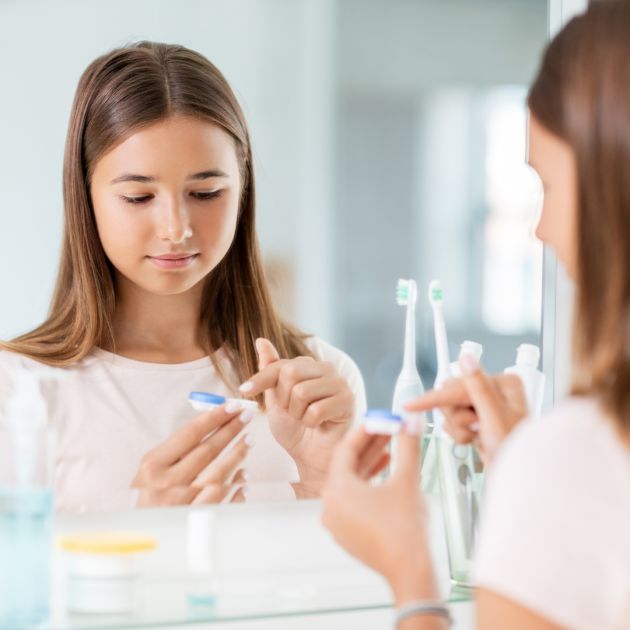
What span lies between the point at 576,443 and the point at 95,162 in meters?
0.76

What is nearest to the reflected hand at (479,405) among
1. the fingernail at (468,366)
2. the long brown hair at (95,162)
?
the fingernail at (468,366)

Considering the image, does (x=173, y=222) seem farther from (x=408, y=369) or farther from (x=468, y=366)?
(x=468, y=366)

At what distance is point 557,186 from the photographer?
22.9 inches

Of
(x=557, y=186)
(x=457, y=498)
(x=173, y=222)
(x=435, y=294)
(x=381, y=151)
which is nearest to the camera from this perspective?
(x=557, y=186)

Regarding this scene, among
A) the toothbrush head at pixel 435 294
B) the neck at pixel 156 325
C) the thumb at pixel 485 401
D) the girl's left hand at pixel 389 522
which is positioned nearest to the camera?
the girl's left hand at pixel 389 522

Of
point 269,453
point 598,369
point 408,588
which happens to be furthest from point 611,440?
point 269,453

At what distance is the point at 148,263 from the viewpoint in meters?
1.08

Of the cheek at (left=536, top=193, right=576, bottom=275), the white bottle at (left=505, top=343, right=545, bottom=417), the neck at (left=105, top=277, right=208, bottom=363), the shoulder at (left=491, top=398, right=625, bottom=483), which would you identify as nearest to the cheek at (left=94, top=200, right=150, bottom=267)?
the neck at (left=105, top=277, right=208, bottom=363)

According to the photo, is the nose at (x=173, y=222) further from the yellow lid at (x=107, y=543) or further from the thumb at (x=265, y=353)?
the yellow lid at (x=107, y=543)

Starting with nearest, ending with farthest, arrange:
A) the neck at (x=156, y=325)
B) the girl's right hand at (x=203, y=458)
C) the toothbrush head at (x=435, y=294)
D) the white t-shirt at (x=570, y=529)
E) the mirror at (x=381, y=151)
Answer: the white t-shirt at (x=570, y=529)
the girl's right hand at (x=203, y=458)
the toothbrush head at (x=435, y=294)
the neck at (x=156, y=325)
the mirror at (x=381, y=151)

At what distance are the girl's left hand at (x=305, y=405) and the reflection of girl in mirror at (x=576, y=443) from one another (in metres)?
0.37

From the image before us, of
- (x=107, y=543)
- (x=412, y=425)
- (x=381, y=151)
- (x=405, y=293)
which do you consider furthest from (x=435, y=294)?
(x=381, y=151)

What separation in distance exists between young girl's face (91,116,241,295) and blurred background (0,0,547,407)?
220cm

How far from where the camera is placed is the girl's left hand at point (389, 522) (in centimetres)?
58
